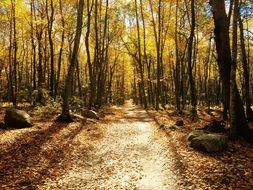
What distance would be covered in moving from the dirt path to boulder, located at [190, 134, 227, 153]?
1252 millimetres

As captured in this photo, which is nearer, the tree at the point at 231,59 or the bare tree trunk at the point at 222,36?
the tree at the point at 231,59

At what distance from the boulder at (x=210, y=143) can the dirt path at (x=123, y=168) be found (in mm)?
1252

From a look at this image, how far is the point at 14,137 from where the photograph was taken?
44.2 ft

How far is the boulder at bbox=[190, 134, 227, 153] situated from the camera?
11.4m

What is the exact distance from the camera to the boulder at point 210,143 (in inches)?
449

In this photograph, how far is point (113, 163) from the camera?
11258 mm

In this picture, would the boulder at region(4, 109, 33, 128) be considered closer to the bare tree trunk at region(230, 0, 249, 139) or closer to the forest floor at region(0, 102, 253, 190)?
the forest floor at region(0, 102, 253, 190)

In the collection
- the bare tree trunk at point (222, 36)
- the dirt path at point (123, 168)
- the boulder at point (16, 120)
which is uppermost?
the bare tree trunk at point (222, 36)

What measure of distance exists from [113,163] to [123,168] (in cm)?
74

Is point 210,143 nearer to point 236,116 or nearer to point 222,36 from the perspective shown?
point 236,116

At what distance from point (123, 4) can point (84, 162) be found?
2863 centimetres

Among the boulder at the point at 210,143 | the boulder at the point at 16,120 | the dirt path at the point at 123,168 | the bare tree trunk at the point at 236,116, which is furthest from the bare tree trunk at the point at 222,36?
the boulder at the point at 16,120

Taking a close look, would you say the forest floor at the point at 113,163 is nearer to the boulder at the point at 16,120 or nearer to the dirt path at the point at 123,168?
the dirt path at the point at 123,168

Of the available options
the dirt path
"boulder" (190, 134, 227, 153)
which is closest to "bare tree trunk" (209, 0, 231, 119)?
"boulder" (190, 134, 227, 153)
